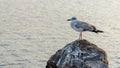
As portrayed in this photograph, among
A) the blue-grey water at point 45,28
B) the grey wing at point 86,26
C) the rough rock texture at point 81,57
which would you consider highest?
the grey wing at point 86,26

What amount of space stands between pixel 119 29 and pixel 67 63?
66.3 feet

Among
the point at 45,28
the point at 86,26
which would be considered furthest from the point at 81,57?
the point at 45,28

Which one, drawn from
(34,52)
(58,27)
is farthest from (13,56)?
(58,27)

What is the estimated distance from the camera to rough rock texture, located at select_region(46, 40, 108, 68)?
13.2 meters

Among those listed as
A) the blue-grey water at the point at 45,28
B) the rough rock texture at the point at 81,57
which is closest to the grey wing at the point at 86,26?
the rough rock texture at the point at 81,57

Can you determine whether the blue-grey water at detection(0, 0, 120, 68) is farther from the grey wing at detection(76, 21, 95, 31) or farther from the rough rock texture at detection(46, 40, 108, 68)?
the rough rock texture at detection(46, 40, 108, 68)

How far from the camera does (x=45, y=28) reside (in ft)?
103

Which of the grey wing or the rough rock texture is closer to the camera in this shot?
the rough rock texture

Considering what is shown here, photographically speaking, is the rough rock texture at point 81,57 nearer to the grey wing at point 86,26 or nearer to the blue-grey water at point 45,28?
the grey wing at point 86,26

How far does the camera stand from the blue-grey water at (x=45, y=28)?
24.2 meters

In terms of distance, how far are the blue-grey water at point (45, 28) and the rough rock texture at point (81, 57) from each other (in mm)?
8614

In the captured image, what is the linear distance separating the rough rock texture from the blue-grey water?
28.3ft

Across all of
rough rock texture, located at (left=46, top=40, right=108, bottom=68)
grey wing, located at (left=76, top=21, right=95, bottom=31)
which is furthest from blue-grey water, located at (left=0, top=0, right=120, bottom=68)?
rough rock texture, located at (left=46, top=40, right=108, bottom=68)

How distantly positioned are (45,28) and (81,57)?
18205mm
